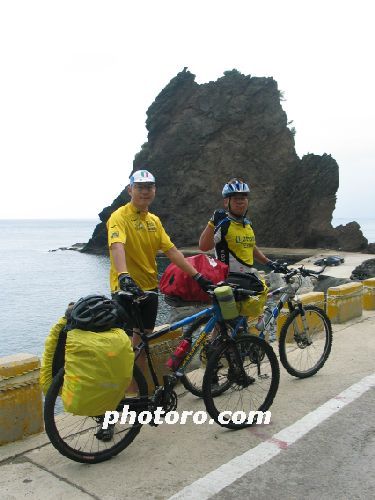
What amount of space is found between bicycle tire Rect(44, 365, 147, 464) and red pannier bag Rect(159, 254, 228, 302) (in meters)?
0.98

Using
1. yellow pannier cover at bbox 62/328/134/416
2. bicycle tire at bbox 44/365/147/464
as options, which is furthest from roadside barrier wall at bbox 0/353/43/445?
yellow pannier cover at bbox 62/328/134/416

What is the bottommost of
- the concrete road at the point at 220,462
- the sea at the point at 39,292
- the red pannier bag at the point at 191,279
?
the sea at the point at 39,292

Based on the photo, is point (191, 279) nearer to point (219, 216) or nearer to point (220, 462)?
point (219, 216)

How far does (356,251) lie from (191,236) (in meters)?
28.9

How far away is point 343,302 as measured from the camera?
7855 millimetres

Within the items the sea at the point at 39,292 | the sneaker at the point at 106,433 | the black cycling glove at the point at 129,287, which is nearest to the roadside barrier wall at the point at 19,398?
the sneaker at the point at 106,433

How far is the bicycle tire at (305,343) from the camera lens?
5.02 meters

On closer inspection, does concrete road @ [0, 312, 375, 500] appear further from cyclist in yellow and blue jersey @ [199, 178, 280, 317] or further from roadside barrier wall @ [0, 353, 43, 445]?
cyclist in yellow and blue jersey @ [199, 178, 280, 317]

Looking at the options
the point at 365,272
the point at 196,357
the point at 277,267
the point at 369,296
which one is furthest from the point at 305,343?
the point at 365,272

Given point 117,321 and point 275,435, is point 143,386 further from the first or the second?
point 275,435

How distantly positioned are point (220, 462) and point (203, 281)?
1404mm

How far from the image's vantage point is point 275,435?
150 inches

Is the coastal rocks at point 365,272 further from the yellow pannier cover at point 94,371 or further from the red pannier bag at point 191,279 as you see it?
the yellow pannier cover at point 94,371

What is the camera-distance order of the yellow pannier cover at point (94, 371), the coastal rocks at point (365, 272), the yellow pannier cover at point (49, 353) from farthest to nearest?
the coastal rocks at point (365, 272)
the yellow pannier cover at point (49, 353)
the yellow pannier cover at point (94, 371)
